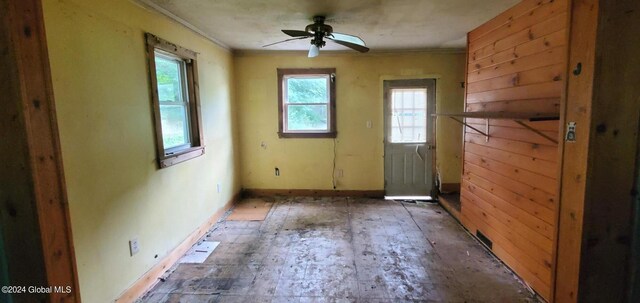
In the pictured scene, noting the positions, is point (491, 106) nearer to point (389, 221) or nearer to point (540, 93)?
point (540, 93)

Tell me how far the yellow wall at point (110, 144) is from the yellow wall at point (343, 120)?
5.95 feet

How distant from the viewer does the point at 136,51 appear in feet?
7.95

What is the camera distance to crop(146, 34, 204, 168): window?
265cm

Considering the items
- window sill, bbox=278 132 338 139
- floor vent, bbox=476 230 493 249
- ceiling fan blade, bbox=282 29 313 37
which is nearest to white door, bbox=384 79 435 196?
window sill, bbox=278 132 338 139

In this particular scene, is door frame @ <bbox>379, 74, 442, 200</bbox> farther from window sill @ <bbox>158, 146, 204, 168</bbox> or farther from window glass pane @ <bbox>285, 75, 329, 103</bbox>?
window sill @ <bbox>158, 146, 204, 168</bbox>

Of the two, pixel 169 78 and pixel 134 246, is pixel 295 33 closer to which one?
pixel 169 78

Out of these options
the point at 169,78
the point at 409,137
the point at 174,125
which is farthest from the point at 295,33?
the point at 409,137

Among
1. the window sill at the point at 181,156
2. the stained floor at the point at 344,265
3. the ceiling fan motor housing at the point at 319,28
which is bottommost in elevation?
the stained floor at the point at 344,265

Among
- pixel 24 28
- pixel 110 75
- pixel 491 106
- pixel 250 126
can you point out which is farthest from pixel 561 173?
pixel 250 126

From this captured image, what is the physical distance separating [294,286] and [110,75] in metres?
2.06

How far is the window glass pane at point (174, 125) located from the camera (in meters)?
2.95

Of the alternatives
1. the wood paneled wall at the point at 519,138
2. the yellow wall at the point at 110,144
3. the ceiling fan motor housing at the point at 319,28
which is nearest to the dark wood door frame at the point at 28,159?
the yellow wall at the point at 110,144

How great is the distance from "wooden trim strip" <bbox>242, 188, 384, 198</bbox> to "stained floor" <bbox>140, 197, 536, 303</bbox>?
92cm

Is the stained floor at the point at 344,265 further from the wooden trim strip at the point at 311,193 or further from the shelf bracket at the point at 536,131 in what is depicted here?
the shelf bracket at the point at 536,131
